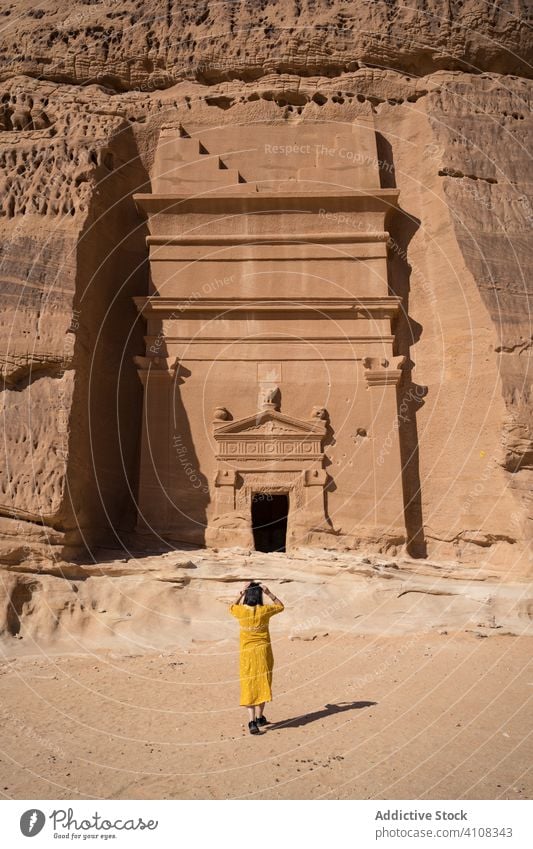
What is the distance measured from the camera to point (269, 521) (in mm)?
16984

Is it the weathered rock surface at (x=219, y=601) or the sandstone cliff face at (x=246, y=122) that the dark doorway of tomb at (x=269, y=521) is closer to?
the sandstone cliff face at (x=246, y=122)

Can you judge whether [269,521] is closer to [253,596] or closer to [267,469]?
[267,469]

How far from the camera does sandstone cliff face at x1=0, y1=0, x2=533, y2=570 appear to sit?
1303 cm

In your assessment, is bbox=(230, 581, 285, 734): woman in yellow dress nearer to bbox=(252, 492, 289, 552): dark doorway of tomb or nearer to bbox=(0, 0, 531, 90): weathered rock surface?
bbox=(252, 492, 289, 552): dark doorway of tomb

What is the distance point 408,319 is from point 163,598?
8814mm

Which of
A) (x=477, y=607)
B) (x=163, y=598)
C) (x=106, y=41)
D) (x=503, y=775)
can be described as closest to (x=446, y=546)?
(x=477, y=607)

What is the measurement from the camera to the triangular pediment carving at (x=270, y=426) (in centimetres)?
1473

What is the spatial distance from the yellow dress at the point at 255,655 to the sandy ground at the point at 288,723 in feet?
1.31

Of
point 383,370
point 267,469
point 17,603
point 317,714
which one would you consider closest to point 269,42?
point 383,370

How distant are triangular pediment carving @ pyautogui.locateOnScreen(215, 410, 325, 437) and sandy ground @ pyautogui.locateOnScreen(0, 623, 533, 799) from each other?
518cm

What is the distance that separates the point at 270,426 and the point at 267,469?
933mm

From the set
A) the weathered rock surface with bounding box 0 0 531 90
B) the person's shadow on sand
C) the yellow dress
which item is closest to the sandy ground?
the person's shadow on sand

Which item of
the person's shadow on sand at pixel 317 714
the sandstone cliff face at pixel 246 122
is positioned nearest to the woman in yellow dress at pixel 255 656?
the person's shadow on sand at pixel 317 714

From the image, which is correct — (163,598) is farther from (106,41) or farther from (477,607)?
(106,41)
